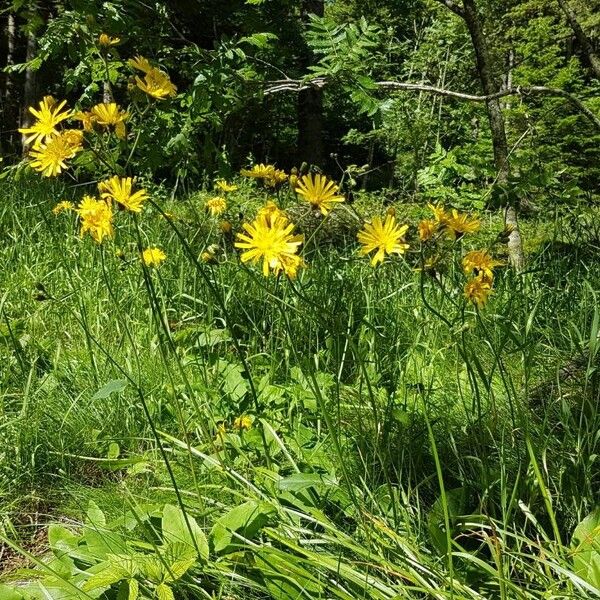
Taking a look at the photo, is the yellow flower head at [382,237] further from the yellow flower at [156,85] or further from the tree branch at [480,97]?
the tree branch at [480,97]

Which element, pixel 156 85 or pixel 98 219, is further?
pixel 98 219

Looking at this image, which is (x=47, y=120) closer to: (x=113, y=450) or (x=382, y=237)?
(x=382, y=237)

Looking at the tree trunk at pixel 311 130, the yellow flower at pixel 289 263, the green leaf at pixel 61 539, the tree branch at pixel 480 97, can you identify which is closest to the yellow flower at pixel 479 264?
the yellow flower at pixel 289 263

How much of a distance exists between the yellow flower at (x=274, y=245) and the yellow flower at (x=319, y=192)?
0.42ft

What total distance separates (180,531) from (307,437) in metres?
0.44

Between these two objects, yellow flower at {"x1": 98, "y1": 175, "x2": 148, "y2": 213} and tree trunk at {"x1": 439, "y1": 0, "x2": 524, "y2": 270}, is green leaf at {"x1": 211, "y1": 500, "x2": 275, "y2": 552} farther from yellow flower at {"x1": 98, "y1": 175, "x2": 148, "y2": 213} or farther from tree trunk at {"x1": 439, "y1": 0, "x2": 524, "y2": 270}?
tree trunk at {"x1": 439, "y1": 0, "x2": 524, "y2": 270}

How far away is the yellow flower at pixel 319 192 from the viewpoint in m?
1.07

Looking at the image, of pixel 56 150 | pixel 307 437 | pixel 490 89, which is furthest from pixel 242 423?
pixel 490 89

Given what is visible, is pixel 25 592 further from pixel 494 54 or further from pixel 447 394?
pixel 494 54

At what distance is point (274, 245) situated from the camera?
3.05ft

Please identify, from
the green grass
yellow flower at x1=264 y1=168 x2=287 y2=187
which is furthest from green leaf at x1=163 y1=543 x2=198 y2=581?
yellow flower at x1=264 y1=168 x2=287 y2=187

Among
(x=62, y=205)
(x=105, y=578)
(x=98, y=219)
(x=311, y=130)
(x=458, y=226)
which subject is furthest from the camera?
(x=311, y=130)

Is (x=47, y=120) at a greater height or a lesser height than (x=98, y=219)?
greater

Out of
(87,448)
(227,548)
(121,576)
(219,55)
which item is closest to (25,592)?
(121,576)
